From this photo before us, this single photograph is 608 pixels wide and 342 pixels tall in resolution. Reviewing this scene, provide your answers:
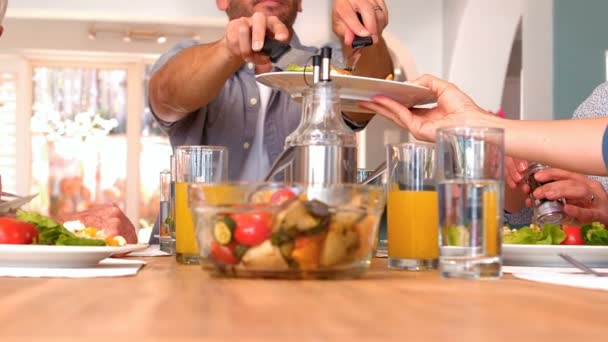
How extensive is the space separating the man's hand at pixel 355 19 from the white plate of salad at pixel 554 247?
0.56 metres

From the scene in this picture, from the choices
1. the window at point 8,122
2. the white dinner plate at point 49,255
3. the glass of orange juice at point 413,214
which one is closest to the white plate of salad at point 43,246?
the white dinner plate at point 49,255

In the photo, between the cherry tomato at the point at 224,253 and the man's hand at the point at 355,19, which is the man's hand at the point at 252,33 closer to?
the man's hand at the point at 355,19

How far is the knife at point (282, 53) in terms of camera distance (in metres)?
1.75

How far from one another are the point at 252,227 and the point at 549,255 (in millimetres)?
535

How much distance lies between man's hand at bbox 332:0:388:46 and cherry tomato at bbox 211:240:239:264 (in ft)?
3.01

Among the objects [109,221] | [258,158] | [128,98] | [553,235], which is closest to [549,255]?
[553,235]

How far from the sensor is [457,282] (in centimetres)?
98

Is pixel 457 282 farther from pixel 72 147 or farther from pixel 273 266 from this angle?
pixel 72 147

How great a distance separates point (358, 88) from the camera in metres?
1.53

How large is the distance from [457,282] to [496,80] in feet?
14.7

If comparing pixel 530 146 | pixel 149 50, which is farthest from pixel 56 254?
pixel 149 50

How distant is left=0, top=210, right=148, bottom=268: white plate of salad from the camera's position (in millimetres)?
1063

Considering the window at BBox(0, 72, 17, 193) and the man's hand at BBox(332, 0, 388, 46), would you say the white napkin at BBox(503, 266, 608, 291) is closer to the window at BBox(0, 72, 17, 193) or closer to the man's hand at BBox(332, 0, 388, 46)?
the man's hand at BBox(332, 0, 388, 46)

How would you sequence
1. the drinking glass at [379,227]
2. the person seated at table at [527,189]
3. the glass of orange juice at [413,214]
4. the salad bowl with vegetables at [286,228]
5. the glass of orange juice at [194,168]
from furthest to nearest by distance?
the person seated at table at [527,189] → the drinking glass at [379,227] → the glass of orange juice at [194,168] → the glass of orange juice at [413,214] → the salad bowl with vegetables at [286,228]
